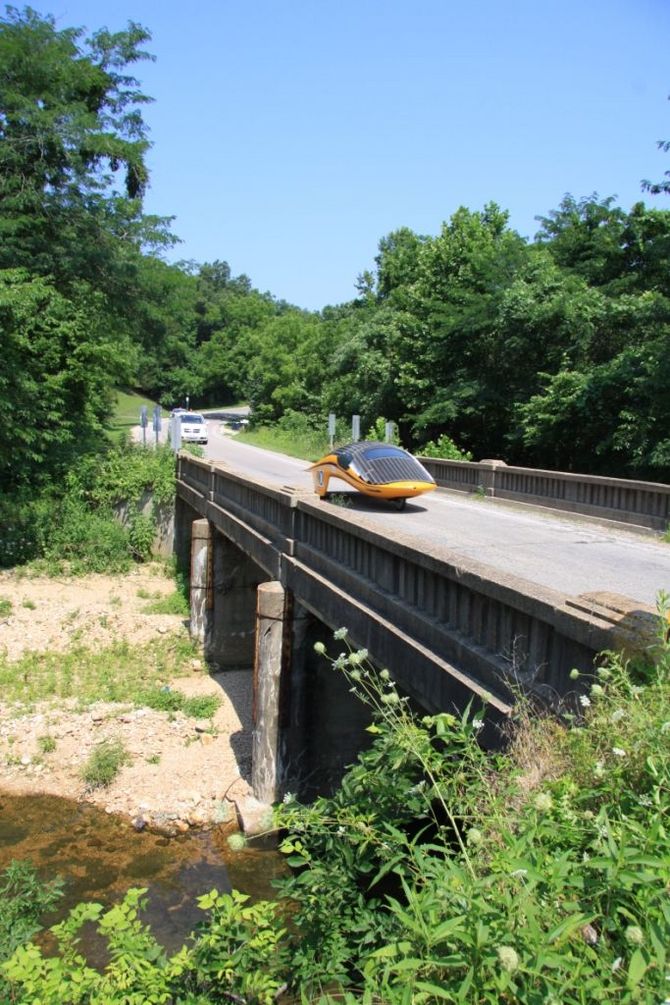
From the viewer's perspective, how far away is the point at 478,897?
2.40 m

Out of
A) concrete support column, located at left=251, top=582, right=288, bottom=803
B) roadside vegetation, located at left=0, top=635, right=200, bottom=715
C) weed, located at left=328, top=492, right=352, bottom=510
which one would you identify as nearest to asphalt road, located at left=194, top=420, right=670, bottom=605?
weed, located at left=328, top=492, right=352, bottom=510

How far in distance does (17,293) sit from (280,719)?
496 inches

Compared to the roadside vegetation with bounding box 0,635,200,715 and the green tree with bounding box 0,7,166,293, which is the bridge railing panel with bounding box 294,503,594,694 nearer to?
the roadside vegetation with bounding box 0,635,200,715

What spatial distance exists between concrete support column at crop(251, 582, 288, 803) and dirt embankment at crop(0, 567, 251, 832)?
0.68 meters

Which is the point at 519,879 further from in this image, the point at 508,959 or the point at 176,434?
the point at 176,434

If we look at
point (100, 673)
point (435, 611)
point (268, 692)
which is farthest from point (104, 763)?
point (435, 611)

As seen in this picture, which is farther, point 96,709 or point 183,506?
point 183,506

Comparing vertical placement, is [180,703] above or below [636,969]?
below

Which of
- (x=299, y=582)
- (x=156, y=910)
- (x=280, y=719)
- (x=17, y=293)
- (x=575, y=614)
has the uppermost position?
(x=17, y=293)

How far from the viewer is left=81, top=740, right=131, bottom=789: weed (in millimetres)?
11836

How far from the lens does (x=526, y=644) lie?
4895 mm

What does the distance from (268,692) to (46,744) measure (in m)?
4.39

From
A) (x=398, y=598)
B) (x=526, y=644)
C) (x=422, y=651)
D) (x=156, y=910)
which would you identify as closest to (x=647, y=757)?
(x=526, y=644)

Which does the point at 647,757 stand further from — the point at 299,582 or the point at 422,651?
the point at 299,582
